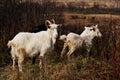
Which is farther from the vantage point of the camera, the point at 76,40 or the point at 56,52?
the point at 56,52

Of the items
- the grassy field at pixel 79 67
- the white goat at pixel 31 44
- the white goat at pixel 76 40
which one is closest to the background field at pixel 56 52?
the grassy field at pixel 79 67

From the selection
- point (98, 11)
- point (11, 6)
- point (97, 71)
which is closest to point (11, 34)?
point (11, 6)

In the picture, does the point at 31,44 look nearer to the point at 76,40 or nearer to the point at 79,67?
the point at 79,67

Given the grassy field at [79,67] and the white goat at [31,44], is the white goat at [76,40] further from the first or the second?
the white goat at [31,44]

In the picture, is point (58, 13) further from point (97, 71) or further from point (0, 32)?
point (97, 71)

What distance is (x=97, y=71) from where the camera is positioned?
339 inches

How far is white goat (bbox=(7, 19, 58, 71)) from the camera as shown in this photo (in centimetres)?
1036

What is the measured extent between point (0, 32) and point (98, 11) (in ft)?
42.4

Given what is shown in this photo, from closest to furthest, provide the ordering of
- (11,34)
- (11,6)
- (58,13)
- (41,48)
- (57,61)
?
(41,48) < (57,61) < (11,34) < (11,6) < (58,13)

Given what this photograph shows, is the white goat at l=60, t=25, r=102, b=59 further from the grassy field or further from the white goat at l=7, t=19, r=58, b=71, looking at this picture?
the white goat at l=7, t=19, r=58, b=71

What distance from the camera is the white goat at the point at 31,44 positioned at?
1036 cm

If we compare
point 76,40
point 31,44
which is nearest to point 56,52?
point 76,40

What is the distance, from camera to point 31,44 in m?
10.5

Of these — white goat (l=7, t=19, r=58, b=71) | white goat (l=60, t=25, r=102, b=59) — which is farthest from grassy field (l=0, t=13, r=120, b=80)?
white goat (l=7, t=19, r=58, b=71)
